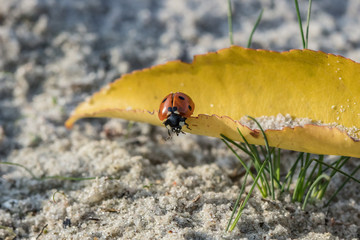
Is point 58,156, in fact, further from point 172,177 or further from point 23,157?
point 172,177

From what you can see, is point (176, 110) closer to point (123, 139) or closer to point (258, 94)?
point (258, 94)

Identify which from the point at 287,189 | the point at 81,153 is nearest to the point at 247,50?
the point at 287,189

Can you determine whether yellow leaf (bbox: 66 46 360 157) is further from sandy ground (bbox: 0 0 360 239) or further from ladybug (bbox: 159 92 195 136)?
sandy ground (bbox: 0 0 360 239)

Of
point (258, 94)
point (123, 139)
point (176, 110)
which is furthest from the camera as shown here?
point (123, 139)

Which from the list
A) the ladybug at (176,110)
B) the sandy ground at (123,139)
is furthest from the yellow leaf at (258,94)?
the sandy ground at (123,139)

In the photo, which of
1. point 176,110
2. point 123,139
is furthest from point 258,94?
point 123,139

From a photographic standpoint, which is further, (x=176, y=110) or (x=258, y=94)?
(x=258, y=94)

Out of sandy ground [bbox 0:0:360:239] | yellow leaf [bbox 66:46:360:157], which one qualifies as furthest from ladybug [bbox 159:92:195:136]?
sandy ground [bbox 0:0:360:239]
